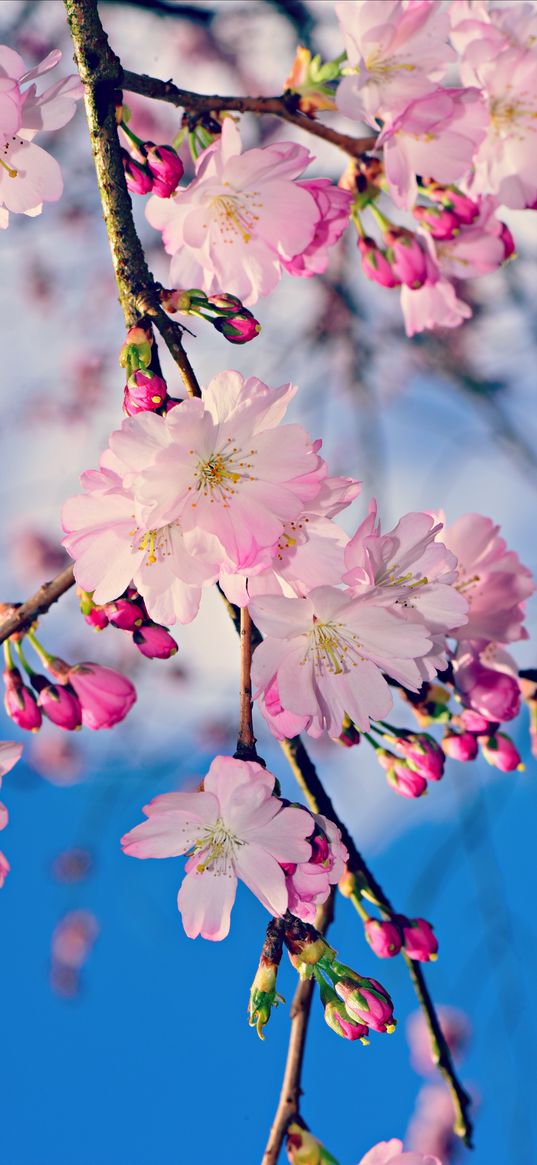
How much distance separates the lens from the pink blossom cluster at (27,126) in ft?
4.02

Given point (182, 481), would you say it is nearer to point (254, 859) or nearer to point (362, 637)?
point (362, 637)

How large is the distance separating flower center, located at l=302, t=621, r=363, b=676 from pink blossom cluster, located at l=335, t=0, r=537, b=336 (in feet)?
2.33

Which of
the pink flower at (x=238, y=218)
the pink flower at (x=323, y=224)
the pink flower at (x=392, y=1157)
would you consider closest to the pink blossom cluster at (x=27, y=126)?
the pink flower at (x=238, y=218)

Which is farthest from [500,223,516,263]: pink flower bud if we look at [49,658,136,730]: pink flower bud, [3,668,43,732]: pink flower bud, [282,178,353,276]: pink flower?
[3,668,43,732]: pink flower bud

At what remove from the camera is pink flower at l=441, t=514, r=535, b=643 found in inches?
60.4

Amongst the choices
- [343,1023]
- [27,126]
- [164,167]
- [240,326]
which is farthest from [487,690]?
[27,126]

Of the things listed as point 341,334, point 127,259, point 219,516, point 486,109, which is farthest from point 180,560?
point 341,334

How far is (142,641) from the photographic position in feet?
3.95

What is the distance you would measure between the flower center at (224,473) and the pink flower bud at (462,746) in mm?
678

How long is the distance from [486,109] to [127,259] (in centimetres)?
69

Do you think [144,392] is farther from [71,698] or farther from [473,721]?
[473,721]

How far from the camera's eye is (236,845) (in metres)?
1.08

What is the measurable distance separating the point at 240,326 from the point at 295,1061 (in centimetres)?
107

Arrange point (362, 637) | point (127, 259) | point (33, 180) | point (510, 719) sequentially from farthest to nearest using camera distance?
point (510, 719)
point (33, 180)
point (127, 259)
point (362, 637)
